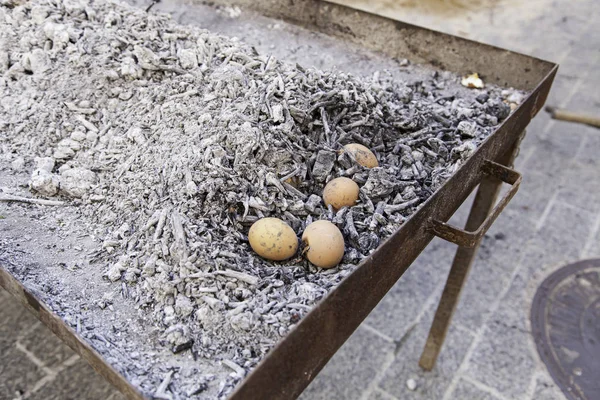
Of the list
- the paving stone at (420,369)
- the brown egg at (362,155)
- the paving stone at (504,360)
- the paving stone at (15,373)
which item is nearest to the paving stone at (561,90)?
the paving stone at (504,360)

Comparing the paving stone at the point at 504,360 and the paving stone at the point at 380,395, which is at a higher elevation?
the paving stone at the point at 504,360

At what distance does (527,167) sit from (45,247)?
3.20 meters

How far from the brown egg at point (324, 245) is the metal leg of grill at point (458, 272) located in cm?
96

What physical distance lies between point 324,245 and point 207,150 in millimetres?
452

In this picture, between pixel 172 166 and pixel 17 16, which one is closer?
pixel 172 166

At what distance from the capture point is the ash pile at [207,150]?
49.1 inches

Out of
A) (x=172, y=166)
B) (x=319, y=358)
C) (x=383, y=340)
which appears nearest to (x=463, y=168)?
Result: (x=319, y=358)

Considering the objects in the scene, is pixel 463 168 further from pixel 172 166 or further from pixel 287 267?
pixel 172 166

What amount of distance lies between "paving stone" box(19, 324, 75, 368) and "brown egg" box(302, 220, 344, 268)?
1.70 m

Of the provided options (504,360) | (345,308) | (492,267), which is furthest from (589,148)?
(345,308)

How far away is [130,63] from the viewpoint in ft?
6.11

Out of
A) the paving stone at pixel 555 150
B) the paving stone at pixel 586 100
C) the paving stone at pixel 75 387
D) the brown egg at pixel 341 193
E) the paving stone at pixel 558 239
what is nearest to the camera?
the brown egg at pixel 341 193

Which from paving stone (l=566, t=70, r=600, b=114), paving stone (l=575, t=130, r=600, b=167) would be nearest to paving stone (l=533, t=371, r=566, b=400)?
paving stone (l=575, t=130, r=600, b=167)

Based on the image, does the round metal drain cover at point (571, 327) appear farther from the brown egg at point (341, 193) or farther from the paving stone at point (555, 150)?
the brown egg at point (341, 193)
